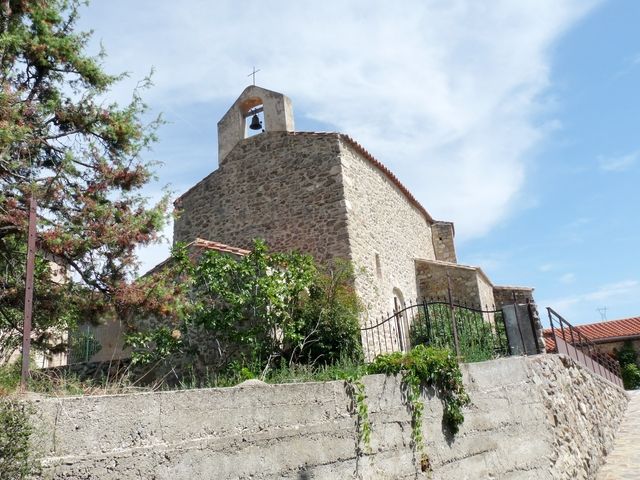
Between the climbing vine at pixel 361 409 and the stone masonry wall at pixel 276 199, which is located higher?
the stone masonry wall at pixel 276 199

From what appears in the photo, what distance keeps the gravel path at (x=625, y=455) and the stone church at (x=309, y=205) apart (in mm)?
5067

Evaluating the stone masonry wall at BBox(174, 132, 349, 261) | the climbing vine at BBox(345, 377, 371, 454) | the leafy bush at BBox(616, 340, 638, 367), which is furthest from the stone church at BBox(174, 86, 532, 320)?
the leafy bush at BBox(616, 340, 638, 367)

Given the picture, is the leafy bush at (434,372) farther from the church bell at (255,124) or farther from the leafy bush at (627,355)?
the leafy bush at (627,355)

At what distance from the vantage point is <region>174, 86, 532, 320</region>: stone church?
1368cm

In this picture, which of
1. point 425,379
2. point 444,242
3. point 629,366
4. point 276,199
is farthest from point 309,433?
point 629,366

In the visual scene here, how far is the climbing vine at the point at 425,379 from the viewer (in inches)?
257

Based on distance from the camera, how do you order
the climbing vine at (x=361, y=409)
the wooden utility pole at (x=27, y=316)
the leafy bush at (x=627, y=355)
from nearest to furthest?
the wooden utility pole at (x=27, y=316) → the climbing vine at (x=361, y=409) → the leafy bush at (x=627, y=355)

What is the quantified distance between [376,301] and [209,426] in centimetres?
927

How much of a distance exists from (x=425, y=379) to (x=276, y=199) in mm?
8569

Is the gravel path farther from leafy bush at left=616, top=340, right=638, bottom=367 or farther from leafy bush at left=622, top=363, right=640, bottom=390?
leafy bush at left=616, top=340, right=638, bottom=367

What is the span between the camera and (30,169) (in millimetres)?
7949

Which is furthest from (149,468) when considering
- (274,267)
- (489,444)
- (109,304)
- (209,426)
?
(274,267)

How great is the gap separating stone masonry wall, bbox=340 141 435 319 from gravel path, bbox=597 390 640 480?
18.3 feet

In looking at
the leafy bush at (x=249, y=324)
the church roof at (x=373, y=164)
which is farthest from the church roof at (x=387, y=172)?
the leafy bush at (x=249, y=324)
